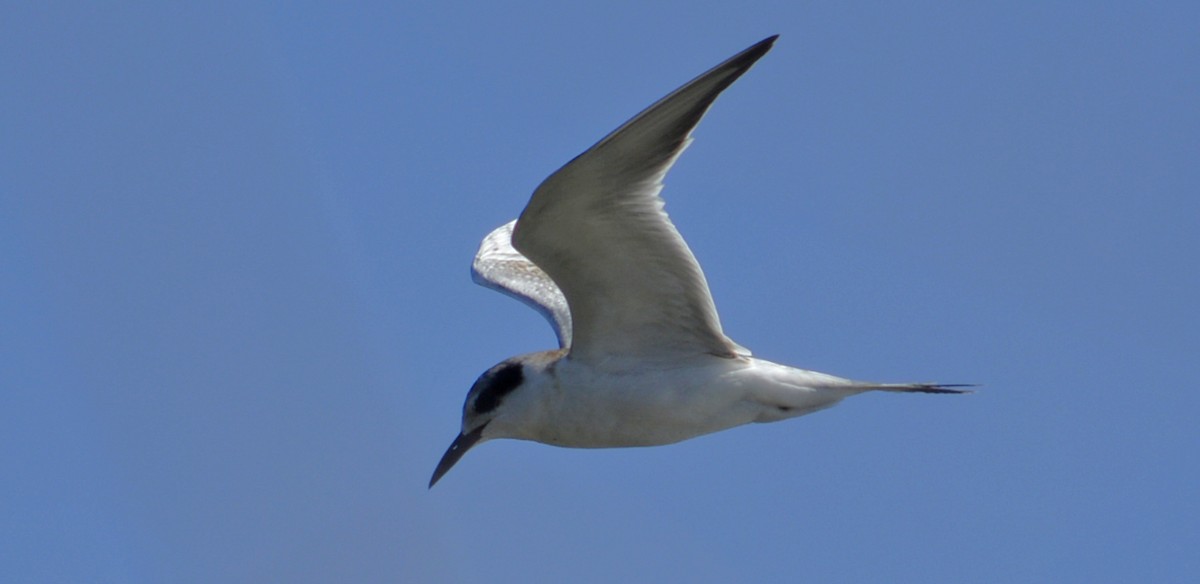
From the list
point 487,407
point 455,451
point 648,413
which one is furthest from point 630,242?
point 455,451

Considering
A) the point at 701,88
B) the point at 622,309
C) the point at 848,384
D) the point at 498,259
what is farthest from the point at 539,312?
the point at 701,88

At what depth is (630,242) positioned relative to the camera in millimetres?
7516

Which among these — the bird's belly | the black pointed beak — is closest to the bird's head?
the black pointed beak

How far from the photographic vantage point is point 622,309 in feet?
26.1

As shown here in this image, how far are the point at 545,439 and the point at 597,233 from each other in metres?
1.36

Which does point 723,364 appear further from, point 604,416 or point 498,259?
point 498,259

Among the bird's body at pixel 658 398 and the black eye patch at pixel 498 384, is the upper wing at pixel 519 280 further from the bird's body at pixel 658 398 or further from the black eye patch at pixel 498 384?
the bird's body at pixel 658 398

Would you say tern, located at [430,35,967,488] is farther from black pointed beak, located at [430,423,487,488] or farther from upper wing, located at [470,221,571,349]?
upper wing, located at [470,221,571,349]

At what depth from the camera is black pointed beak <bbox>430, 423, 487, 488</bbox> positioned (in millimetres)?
8531

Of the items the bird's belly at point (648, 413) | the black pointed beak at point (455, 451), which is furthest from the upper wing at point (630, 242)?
the black pointed beak at point (455, 451)

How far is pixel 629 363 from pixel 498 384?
713mm

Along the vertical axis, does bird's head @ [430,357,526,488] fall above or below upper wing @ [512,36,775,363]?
below

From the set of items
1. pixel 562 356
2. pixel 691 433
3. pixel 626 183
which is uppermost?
pixel 626 183

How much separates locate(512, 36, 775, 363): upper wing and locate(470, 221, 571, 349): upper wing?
1.18 metres
